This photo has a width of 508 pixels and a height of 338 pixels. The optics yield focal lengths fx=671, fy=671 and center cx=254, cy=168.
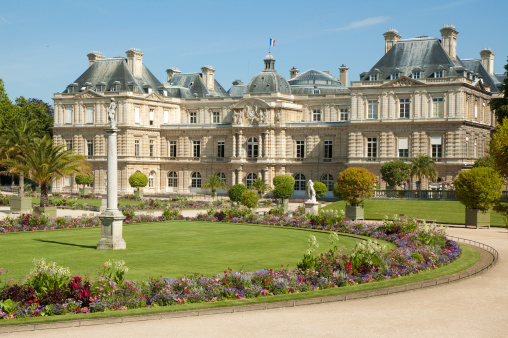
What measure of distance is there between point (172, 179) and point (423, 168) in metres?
35.5

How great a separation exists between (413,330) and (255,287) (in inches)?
207

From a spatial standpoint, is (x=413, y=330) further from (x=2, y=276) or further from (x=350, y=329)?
(x=2, y=276)

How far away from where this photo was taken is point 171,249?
2869 centimetres

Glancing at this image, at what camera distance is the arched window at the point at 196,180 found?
3275 inches

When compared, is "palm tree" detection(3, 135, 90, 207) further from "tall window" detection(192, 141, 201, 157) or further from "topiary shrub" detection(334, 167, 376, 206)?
"tall window" detection(192, 141, 201, 157)

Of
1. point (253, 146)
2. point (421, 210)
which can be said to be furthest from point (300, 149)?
point (421, 210)

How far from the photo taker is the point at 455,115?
65312mm

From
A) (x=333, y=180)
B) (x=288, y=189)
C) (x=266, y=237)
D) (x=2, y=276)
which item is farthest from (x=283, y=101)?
(x=2, y=276)

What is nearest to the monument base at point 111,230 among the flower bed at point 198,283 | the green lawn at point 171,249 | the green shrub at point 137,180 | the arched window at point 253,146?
the green lawn at point 171,249

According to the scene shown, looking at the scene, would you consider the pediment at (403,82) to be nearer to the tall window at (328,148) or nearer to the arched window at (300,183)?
the tall window at (328,148)

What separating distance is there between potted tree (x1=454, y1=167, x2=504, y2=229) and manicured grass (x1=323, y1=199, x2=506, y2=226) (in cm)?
237

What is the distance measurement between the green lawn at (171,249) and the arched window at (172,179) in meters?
44.5

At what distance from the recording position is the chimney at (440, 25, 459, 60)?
7075cm

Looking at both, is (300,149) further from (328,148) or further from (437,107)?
(437,107)
